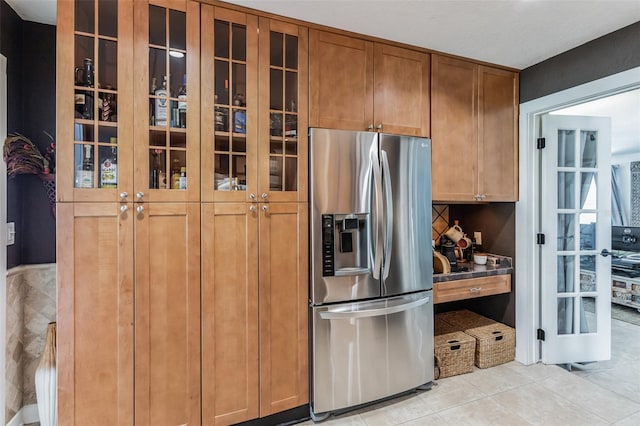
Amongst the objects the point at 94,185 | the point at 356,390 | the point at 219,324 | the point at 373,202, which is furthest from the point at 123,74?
the point at 356,390

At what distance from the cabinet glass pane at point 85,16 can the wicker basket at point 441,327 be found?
3.24 meters

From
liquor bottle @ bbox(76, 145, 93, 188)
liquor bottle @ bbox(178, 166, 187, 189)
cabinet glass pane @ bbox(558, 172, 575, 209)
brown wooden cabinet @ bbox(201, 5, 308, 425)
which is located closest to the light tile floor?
brown wooden cabinet @ bbox(201, 5, 308, 425)

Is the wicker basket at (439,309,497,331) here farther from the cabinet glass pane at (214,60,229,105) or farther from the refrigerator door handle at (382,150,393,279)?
the cabinet glass pane at (214,60,229,105)

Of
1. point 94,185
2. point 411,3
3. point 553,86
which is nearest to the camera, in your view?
A: point 94,185

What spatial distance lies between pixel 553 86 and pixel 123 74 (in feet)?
10.3

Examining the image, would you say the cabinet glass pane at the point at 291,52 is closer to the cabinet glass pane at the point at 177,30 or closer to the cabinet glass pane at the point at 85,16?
the cabinet glass pane at the point at 177,30

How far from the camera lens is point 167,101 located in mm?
1681

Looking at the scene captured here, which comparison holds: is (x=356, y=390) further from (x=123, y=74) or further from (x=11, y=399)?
(x=123, y=74)

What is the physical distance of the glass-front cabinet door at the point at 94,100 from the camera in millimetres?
1506

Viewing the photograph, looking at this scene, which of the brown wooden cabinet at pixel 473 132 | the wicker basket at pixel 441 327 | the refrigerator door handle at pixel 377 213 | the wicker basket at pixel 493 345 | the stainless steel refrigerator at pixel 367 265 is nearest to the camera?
the stainless steel refrigerator at pixel 367 265

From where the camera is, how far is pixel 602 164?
107 inches

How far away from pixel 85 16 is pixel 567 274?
12.9 feet

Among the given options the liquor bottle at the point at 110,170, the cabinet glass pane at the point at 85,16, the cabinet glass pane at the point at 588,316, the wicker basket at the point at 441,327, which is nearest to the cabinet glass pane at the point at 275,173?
the liquor bottle at the point at 110,170

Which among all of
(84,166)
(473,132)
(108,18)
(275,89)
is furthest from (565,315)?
(108,18)
